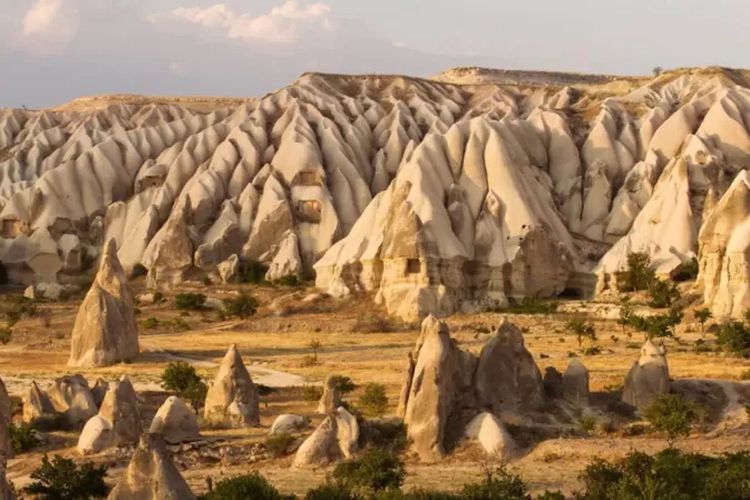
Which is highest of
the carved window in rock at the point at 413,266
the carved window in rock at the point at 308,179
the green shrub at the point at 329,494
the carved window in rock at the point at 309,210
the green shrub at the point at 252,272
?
the carved window in rock at the point at 308,179

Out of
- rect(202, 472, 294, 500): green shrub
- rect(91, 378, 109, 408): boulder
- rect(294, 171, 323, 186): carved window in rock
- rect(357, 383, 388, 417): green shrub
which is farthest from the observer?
rect(294, 171, 323, 186): carved window in rock

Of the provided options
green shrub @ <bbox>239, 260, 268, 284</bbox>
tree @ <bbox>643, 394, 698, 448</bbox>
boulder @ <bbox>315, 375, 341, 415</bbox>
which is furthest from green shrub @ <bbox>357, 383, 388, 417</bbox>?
green shrub @ <bbox>239, 260, 268, 284</bbox>

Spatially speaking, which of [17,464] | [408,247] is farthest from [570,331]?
[17,464]

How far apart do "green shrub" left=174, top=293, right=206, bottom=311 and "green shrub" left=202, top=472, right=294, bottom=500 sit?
3018cm

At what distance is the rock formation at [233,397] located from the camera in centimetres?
2023

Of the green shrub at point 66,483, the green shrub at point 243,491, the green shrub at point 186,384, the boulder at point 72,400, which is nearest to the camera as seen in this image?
the green shrub at point 243,491

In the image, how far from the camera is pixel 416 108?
228 ft

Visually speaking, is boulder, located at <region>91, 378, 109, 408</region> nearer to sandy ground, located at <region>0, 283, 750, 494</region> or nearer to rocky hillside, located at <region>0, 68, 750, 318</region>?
sandy ground, located at <region>0, 283, 750, 494</region>

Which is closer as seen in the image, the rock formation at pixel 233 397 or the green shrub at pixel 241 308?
the rock formation at pixel 233 397

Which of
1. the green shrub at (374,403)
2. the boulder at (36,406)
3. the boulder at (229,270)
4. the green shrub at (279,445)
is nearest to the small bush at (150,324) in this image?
the boulder at (229,270)

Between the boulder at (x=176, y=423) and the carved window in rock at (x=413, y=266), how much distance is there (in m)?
21.3

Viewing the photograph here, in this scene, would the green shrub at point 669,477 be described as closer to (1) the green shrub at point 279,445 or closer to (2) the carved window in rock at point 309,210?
(1) the green shrub at point 279,445

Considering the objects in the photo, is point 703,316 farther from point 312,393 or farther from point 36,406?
point 36,406

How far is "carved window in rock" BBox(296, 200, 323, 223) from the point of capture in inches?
2078
